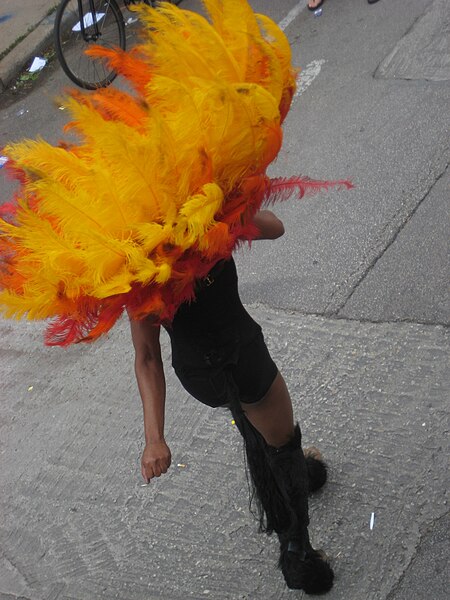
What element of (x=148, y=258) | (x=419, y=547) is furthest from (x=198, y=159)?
(x=419, y=547)

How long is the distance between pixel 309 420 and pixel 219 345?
4.20ft

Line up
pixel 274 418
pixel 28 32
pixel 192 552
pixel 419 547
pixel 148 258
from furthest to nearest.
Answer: pixel 28 32 < pixel 192 552 < pixel 419 547 < pixel 274 418 < pixel 148 258

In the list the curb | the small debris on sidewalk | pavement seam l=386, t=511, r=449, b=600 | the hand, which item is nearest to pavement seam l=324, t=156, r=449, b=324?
pavement seam l=386, t=511, r=449, b=600

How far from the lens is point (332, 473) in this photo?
345cm

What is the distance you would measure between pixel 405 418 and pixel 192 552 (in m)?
1.06

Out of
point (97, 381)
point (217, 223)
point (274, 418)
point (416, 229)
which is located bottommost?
point (416, 229)

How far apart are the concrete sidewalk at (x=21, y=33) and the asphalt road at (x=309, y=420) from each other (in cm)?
404

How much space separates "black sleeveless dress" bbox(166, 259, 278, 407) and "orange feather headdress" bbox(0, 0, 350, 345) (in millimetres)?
241

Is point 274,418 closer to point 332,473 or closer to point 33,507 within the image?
point 332,473

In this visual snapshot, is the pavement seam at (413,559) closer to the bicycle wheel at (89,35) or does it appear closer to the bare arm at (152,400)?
the bare arm at (152,400)

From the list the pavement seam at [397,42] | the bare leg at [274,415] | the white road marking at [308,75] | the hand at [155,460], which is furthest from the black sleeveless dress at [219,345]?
the white road marking at [308,75]

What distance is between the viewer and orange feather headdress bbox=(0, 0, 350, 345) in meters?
2.12

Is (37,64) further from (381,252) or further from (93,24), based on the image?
(381,252)

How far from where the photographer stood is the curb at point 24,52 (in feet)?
28.1
